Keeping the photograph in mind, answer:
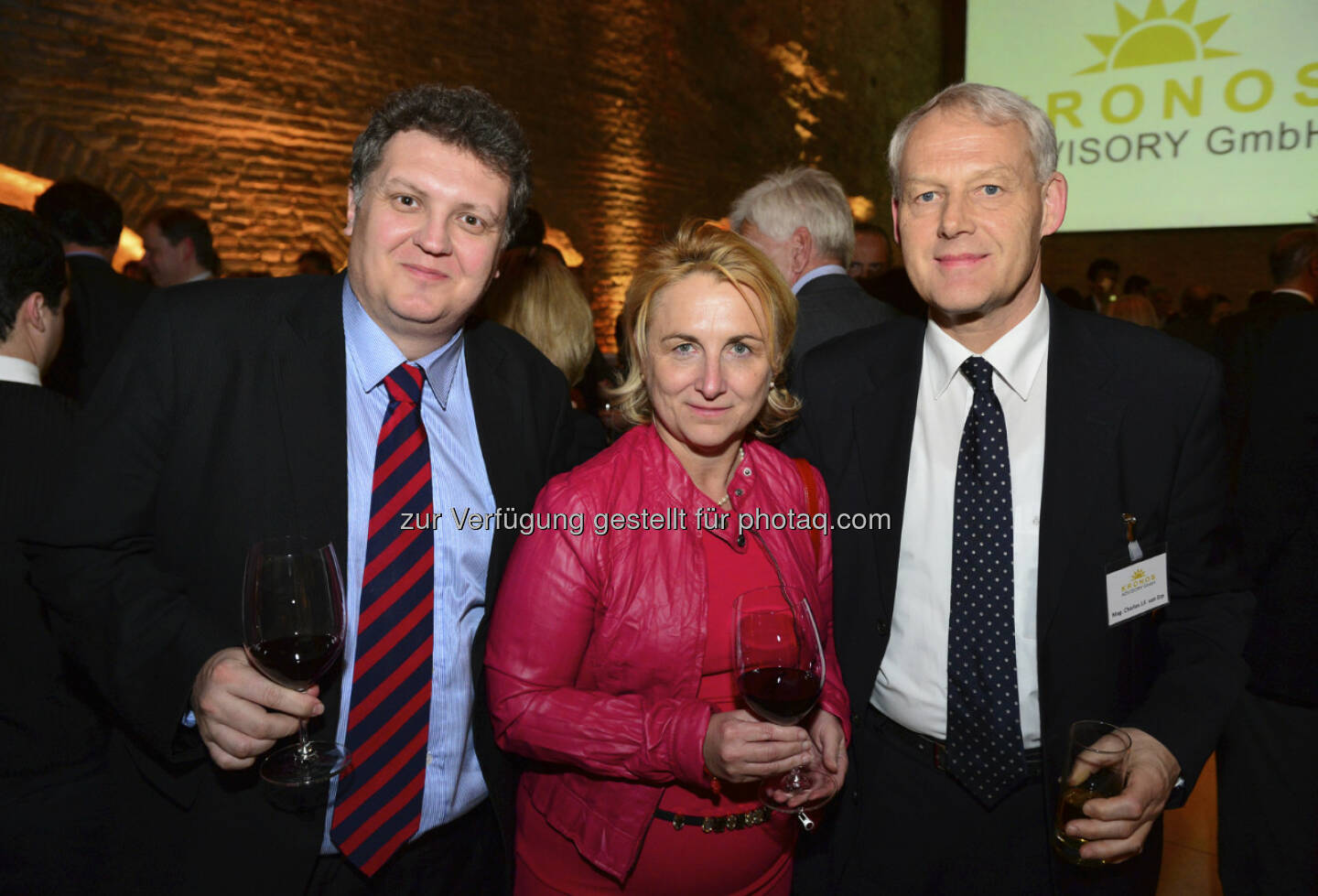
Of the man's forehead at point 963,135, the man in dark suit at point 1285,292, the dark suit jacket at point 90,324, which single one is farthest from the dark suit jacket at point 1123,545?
the dark suit jacket at point 90,324

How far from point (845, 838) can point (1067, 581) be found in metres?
0.66

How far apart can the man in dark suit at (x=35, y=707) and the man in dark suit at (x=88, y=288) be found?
1957 mm

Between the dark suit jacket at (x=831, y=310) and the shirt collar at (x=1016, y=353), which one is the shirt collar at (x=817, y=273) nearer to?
the dark suit jacket at (x=831, y=310)

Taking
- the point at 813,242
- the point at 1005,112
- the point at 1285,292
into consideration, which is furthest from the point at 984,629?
the point at 1285,292

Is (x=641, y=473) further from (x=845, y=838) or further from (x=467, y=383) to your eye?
(x=845, y=838)

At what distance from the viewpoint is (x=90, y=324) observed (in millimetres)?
3703

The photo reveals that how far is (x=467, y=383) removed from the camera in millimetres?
1774

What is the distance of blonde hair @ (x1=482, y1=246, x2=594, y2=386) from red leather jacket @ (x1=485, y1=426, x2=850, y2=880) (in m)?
1.35

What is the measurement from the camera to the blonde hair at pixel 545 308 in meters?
2.96

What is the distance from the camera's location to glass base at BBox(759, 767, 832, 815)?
56.6 inches

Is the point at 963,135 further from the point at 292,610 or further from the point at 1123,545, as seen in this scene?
the point at 292,610

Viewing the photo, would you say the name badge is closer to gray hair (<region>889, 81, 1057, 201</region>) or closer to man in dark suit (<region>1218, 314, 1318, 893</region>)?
gray hair (<region>889, 81, 1057, 201</region>)

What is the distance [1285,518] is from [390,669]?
7.73ft

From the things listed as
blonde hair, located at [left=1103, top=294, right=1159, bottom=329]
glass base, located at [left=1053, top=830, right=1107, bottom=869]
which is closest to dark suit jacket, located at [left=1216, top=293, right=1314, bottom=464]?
blonde hair, located at [left=1103, top=294, right=1159, bottom=329]
